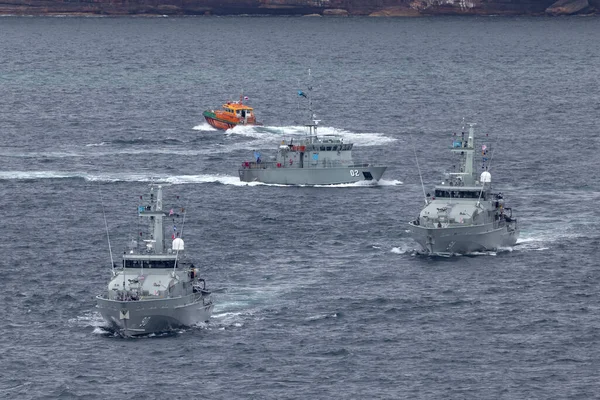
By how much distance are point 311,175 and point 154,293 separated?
69.1 meters

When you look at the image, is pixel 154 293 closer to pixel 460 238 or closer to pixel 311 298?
pixel 311 298

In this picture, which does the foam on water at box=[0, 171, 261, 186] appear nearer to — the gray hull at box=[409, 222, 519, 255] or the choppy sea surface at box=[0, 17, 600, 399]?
the choppy sea surface at box=[0, 17, 600, 399]

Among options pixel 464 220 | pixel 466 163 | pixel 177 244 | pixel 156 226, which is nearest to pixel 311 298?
pixel 177 244

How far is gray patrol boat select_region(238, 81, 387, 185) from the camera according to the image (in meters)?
180

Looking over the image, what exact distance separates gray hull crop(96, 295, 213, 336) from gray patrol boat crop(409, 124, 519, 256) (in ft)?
109

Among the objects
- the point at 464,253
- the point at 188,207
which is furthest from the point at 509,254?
the point at 188,207

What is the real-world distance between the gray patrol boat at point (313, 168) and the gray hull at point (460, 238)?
3789 cm

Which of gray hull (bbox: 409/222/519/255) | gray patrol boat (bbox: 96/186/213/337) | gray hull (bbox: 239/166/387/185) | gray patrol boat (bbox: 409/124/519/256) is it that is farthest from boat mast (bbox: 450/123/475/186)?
gray patrol boat (bbox: 96/186/213/337)

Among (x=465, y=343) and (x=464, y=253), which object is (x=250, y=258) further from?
(x=465, y=343)

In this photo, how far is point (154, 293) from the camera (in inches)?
4419

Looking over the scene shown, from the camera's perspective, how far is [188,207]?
163000mm

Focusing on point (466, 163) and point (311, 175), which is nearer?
point (466, 163)

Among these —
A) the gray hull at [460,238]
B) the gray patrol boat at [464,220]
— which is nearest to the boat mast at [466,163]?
the gray patrol boat at [464,220]

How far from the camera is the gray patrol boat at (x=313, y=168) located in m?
180
